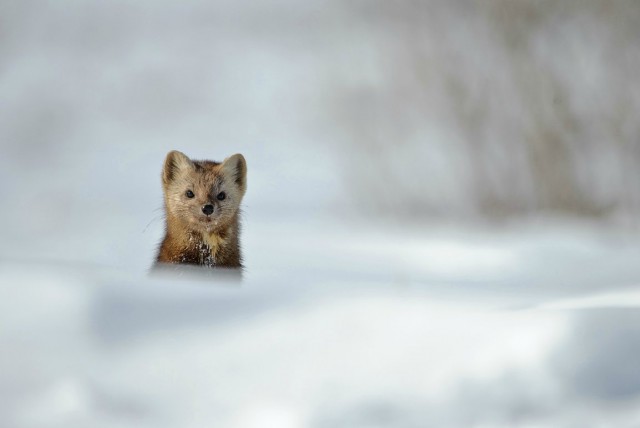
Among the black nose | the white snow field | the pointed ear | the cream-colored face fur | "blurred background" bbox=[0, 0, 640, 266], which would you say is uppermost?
"blurred background" bbox=[0, 0, 640, 266]

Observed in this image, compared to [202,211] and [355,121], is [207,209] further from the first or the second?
[355,121]

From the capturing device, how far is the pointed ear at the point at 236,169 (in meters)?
5.61

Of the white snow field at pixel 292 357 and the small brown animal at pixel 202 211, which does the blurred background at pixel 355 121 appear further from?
the white snow field at pixel 292 357

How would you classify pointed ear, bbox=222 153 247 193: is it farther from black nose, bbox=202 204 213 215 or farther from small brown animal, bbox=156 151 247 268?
black nose, bbox=202 204 213 215

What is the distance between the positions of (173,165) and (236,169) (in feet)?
1.13

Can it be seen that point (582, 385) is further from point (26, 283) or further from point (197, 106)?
point (197, 106)

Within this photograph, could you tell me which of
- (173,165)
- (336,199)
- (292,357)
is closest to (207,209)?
(173,165)

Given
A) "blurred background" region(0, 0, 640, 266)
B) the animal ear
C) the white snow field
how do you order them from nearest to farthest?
the white snow field
the animal ear
"blurred background" region(0, 0, 640, 266)

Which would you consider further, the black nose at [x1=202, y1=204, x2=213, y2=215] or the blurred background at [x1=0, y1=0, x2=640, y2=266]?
the blurred background at [x1=0, y1=0, x2=640, y2=266]

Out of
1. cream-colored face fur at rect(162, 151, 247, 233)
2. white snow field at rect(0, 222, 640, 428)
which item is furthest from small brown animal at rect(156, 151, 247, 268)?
white snow field at rect(0, 222, 640, 428)

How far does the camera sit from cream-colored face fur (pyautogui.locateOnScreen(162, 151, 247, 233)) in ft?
17.7

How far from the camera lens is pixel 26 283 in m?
3.53

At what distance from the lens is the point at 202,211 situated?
17.7ft

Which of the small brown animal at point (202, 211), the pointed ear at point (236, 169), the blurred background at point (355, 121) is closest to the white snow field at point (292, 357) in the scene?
the small brown animal at point (202, 211)
